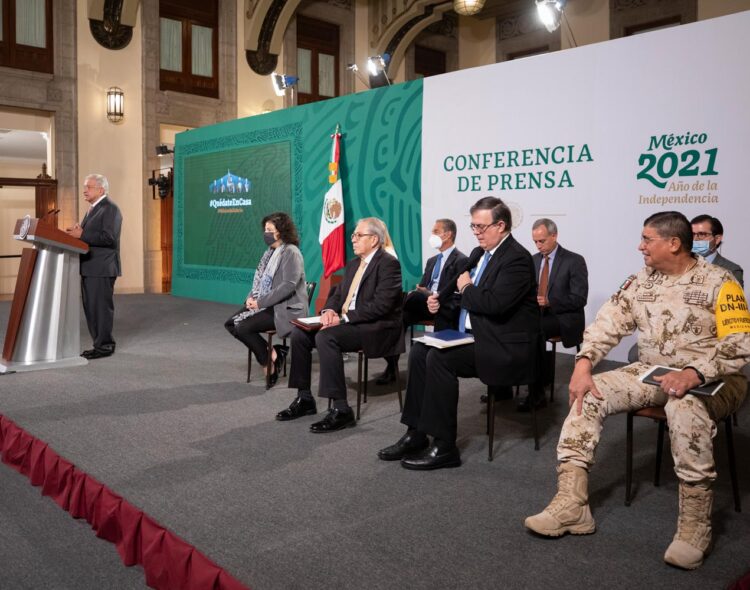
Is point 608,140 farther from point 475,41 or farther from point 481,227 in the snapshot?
point 475,41

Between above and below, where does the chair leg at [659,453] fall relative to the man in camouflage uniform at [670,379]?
below

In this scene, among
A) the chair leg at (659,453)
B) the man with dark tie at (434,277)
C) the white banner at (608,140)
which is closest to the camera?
the chair leg at (659,453)

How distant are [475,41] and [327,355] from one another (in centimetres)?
1281

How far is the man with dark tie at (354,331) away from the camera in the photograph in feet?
12.2

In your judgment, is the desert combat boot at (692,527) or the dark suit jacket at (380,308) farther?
the dark suit jacket at (380,308)

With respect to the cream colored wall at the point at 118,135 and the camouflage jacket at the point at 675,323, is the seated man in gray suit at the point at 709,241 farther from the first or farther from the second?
the cream colored wall at the point at 118,135

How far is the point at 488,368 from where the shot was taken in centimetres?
314

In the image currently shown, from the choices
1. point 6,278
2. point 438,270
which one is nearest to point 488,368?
point 438,270

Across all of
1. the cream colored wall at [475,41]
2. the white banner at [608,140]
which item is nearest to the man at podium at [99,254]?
the white banner at [608,140]

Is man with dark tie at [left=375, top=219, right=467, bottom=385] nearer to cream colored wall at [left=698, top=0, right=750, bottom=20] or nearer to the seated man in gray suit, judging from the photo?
the seated man in gray suit

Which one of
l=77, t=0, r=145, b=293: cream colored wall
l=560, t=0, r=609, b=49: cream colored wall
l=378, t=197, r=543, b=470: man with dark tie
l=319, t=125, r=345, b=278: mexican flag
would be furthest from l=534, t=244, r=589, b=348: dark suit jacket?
l=560, t=0, r=609, b=49: cream colored wall

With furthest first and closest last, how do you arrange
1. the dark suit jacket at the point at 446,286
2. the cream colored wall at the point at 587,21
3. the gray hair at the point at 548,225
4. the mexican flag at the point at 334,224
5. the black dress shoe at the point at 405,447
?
the cream colored wall at the point at 587,21 < the mexican flag at the point at 334,224 < the gray hair at the point at 548,225 < the dark suit jacket at the point at 446,286 < the black dress shoe at the point at 405,447

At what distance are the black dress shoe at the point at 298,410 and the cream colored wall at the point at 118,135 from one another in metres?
8.39

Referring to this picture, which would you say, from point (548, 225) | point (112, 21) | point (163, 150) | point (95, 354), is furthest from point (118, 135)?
point (548, 225)
